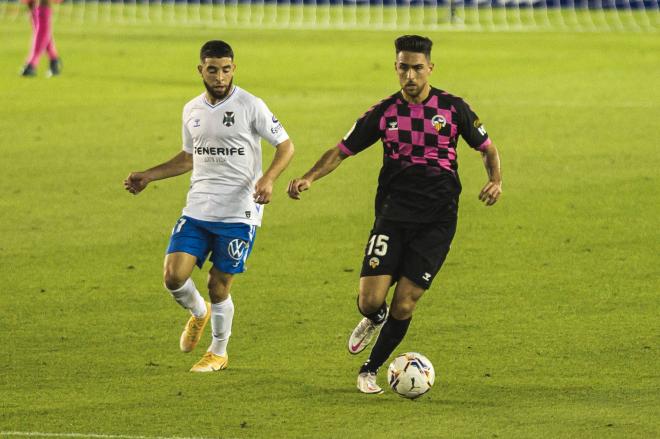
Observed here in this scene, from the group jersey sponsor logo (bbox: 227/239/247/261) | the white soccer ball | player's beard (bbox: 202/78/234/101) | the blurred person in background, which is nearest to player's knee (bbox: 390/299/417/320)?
the white soccer ball

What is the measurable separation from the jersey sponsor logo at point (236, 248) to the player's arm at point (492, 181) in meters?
1.61

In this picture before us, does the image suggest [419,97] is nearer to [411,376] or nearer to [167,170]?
[411,376]

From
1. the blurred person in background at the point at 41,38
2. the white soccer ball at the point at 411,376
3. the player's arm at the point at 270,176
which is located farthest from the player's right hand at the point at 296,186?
the blurred person in background at the point at 41,38

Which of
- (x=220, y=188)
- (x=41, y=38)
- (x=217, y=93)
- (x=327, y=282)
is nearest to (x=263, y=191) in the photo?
(x=220, y=188)

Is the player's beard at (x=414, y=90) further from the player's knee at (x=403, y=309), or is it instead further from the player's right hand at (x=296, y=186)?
the player's knee at (x=403, y=309)

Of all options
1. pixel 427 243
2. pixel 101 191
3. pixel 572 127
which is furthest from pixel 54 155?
pixel 427 243

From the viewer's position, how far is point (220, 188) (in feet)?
31.5

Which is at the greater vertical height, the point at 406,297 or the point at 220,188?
the point at 220,188

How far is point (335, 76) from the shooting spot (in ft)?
91.6

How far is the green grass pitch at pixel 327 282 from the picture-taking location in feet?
28.5

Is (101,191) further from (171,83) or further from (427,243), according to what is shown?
(171,83)

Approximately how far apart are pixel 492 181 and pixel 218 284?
193 centimetres

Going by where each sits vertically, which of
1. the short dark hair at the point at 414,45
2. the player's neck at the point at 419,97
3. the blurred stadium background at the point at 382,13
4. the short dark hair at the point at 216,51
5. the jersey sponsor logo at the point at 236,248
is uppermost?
the short dark hair at the point at 414,45

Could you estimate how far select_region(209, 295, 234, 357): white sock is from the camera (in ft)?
32.0
